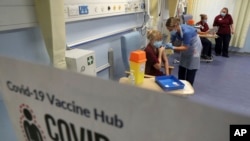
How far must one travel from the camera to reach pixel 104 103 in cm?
45

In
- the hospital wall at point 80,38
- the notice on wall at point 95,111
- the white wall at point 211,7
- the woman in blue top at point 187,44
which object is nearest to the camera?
the notice on wall at point 95,111

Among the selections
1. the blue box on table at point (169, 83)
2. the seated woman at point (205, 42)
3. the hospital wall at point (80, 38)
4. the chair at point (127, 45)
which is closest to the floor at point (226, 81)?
the seated woman at point (205, 42)

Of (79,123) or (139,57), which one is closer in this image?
(79,123)

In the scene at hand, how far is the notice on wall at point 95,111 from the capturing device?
38cm

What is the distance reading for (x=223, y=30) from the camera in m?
5.02

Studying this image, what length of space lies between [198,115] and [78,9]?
1.82 metres

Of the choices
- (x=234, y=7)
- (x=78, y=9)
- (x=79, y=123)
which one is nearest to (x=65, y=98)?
(x=79, y=123)

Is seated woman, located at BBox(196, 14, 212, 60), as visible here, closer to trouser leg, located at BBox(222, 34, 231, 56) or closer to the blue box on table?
trouser leg, located at BBox(222, 34, 231, 56)

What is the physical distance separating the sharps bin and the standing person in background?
407 centimetres

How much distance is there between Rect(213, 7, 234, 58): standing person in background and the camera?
4867 millimetres

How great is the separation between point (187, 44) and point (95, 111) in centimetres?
218

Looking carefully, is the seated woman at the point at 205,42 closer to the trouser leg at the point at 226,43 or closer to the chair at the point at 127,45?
the trouser leg at the point at 226,43

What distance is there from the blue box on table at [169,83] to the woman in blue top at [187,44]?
2.17 ft

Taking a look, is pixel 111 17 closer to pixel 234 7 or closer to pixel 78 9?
pixel 78 9
